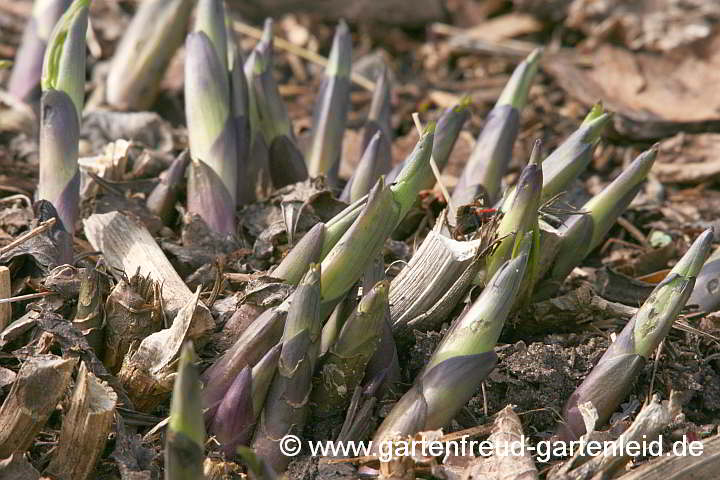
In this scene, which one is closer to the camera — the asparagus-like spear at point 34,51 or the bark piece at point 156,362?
the bark piece at point 156,362

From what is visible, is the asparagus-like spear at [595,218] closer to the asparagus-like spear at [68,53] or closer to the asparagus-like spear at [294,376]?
the asparagus-like spear at [294,376]

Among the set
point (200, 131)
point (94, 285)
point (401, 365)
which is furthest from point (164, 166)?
point (401, 365)

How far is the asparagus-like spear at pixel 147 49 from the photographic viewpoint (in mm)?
2730

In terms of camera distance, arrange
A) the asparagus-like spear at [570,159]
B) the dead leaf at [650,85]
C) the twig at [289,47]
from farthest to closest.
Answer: the twig at [289,47], the dead leaf at [650,85], the asparagus-like spear at [570,159]

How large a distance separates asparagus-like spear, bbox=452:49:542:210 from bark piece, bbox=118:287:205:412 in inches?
32.8

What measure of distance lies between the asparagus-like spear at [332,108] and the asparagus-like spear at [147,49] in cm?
74

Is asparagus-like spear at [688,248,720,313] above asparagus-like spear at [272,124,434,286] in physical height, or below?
below

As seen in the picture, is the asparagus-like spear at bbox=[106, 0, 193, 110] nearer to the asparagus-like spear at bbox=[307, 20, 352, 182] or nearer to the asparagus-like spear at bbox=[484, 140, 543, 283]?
the asparagus-like spear at bbox=[307, 20, 352, 182]

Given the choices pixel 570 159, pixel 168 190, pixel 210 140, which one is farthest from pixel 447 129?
pixel 168 190

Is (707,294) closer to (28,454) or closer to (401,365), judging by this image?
(401,365)

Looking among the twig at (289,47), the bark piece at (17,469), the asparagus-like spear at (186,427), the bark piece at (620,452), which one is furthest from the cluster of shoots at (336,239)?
the twig at (289,47)

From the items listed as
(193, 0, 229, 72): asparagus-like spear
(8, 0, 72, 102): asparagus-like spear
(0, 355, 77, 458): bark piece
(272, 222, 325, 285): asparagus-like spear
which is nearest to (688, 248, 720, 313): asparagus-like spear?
(272, 222, 325, 285): asparagus-like spear

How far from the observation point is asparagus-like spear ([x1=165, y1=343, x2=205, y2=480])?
114cm

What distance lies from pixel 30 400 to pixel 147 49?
1.65 metres
